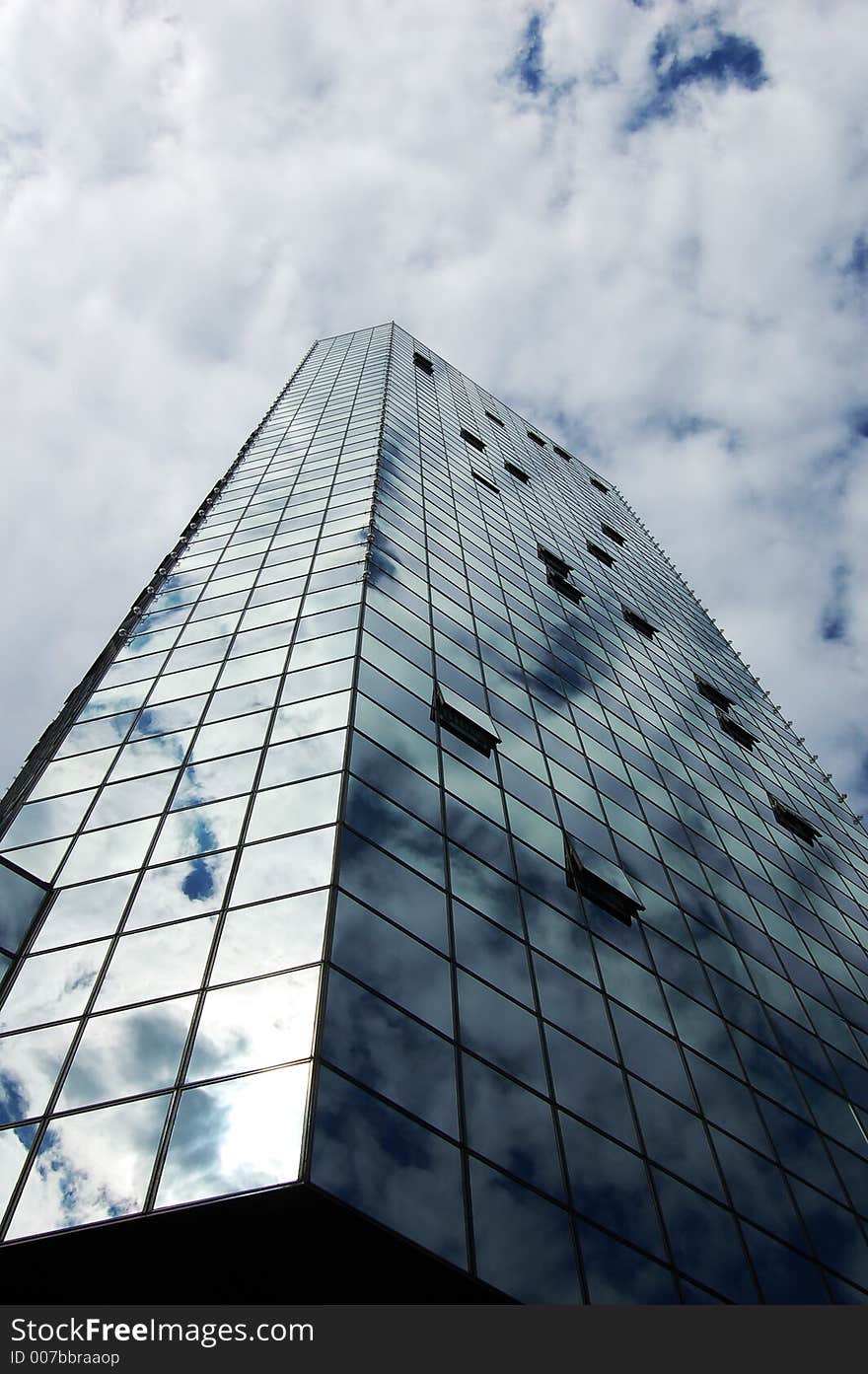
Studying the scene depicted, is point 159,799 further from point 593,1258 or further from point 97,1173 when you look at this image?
point 593,1258

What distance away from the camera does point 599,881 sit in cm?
1955

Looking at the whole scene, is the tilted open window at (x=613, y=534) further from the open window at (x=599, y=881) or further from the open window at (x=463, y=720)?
the open window at (x=599, y=881)

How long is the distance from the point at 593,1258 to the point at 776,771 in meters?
27.0

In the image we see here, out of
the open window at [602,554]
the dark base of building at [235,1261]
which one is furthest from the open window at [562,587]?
the dark base of building at [235,1261]

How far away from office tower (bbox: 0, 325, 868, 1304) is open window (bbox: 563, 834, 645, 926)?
9 centimetres

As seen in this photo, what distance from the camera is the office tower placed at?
10711mm

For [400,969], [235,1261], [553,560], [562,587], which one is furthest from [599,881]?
[553,560]

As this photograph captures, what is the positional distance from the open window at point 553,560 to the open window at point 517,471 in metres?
10.5

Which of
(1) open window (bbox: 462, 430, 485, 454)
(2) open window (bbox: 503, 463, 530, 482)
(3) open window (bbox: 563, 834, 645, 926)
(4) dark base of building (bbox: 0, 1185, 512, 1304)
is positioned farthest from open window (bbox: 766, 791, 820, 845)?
(1) open window (bbox: 462, 430, 485, 454)

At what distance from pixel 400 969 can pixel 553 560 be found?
27314mm

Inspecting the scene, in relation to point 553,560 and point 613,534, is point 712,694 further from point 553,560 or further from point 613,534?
point 613,534

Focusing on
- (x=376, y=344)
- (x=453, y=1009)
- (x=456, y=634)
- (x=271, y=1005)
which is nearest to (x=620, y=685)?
(x=456, y=634)

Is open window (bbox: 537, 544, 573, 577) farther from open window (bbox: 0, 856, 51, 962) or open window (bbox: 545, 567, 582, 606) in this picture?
open window (bbox: 0, 856, 51, 962)

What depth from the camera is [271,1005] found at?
12094mm
